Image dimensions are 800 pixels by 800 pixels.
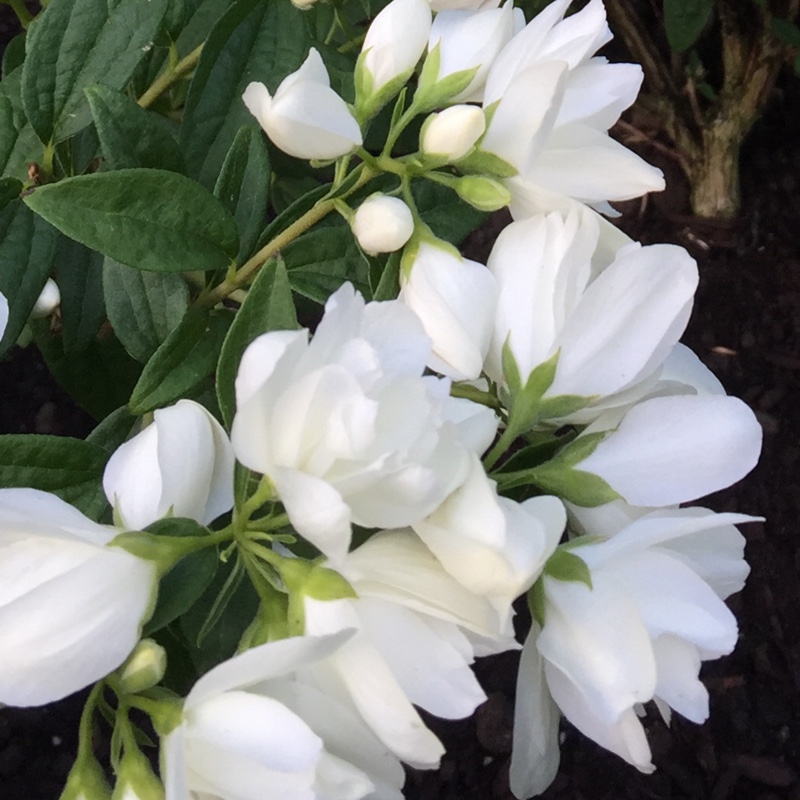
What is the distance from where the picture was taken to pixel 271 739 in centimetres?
38

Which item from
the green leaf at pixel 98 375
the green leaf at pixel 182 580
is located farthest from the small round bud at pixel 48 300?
the green leaf at pixel 182 580

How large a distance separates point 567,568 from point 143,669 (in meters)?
0.22

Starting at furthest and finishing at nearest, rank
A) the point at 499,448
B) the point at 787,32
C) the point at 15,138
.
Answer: the point at 787,32 → the point at 15,138 → the point at 499,448

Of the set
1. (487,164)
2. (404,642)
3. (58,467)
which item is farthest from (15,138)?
(404,642)

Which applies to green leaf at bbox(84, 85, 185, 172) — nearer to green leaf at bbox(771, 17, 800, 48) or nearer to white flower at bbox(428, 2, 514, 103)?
white flower at bbox(428, 2, 514, 103)

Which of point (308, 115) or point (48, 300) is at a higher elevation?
point (308, 115)

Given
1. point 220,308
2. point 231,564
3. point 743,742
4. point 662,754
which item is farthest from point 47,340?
point 743,742

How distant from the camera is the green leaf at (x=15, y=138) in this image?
71 cm

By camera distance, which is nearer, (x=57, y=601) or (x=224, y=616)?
(x=57, y=601)

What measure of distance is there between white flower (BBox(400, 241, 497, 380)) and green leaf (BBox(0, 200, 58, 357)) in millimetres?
311

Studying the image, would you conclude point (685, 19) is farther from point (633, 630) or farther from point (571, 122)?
point (633, 630)

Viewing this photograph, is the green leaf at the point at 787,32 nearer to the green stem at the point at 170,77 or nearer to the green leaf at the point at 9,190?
the green stem at the point at 170,77

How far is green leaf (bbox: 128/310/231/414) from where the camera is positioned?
2.03ft

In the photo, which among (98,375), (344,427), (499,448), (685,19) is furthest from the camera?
(685,19)
